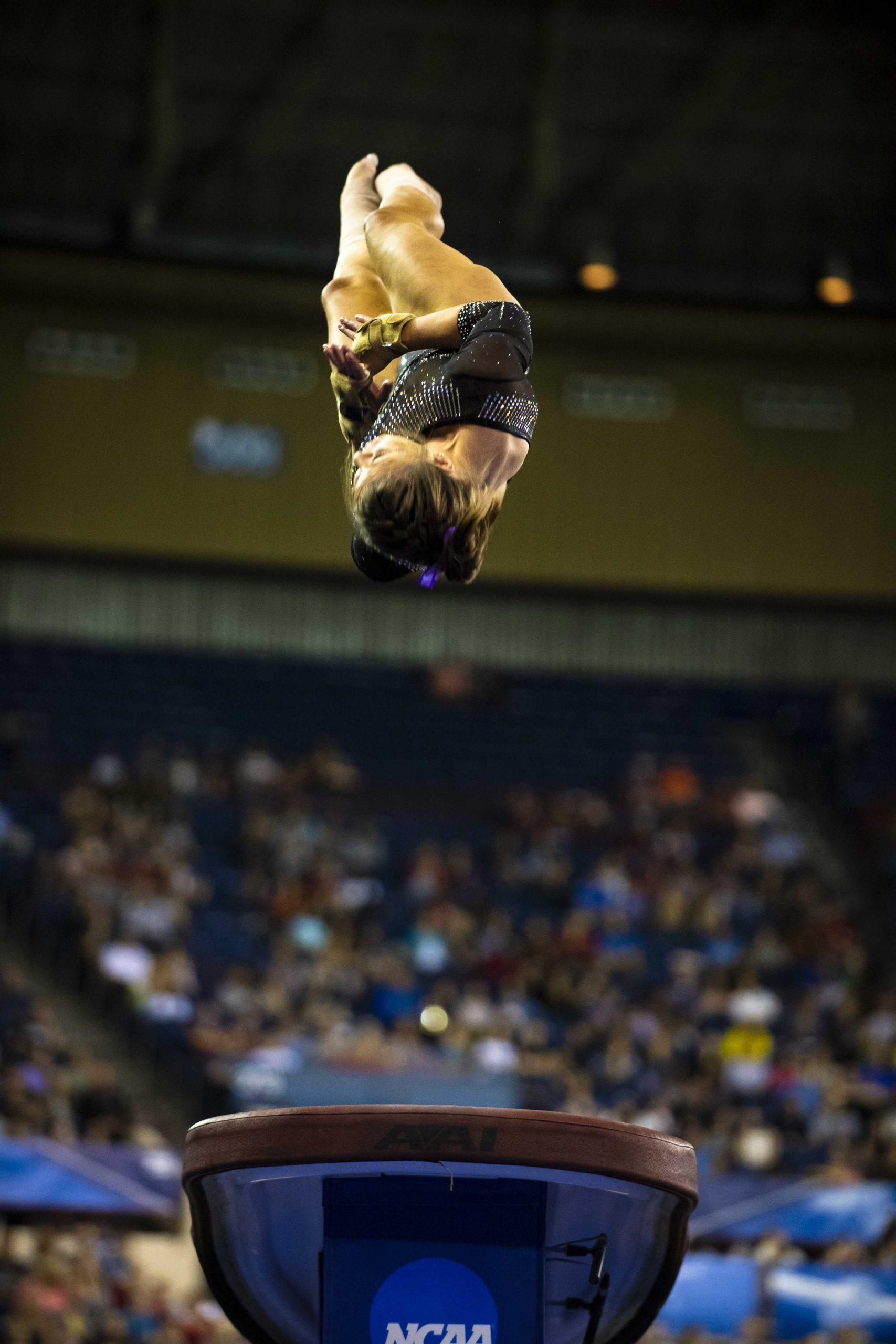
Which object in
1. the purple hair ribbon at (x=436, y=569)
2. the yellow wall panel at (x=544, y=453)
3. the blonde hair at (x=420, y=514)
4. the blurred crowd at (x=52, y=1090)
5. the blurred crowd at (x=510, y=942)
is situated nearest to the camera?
the blonde hair at (x=420, y=514)

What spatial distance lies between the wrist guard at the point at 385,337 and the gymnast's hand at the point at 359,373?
0.03 metres

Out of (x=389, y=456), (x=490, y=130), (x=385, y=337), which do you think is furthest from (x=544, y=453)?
(x=389, y=456)

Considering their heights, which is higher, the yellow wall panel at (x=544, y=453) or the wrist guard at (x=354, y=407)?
the yellow wall panel at (x=544, y=453)

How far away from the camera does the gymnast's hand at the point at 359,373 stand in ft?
12.4

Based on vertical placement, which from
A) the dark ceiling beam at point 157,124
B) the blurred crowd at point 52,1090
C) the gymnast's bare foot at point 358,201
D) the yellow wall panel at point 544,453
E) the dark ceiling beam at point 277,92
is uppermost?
the dark ceiling beam at point 277,92

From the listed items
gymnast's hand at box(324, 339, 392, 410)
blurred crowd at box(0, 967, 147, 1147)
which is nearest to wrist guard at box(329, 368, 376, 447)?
gymnast's hand at box(324, 339, 392, 410)

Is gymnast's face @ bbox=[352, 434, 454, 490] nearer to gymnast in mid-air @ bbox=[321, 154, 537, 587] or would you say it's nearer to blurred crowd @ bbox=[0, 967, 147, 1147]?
gymnast in mid-air @ bbox=[321, 154, 537, 587]

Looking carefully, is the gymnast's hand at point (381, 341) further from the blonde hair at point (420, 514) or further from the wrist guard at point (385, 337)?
the blonde hair at point (420, 514)

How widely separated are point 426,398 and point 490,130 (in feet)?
47.6

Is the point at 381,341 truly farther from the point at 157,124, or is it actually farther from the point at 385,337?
the point at 157,124

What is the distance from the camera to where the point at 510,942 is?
13953 millimetres

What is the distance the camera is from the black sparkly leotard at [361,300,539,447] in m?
3.66

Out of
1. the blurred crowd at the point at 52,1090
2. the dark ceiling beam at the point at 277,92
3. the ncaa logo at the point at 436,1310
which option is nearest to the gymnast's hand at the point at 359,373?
the ncaa logo at the point at 436,1310

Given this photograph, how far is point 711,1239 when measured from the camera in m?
10.1
